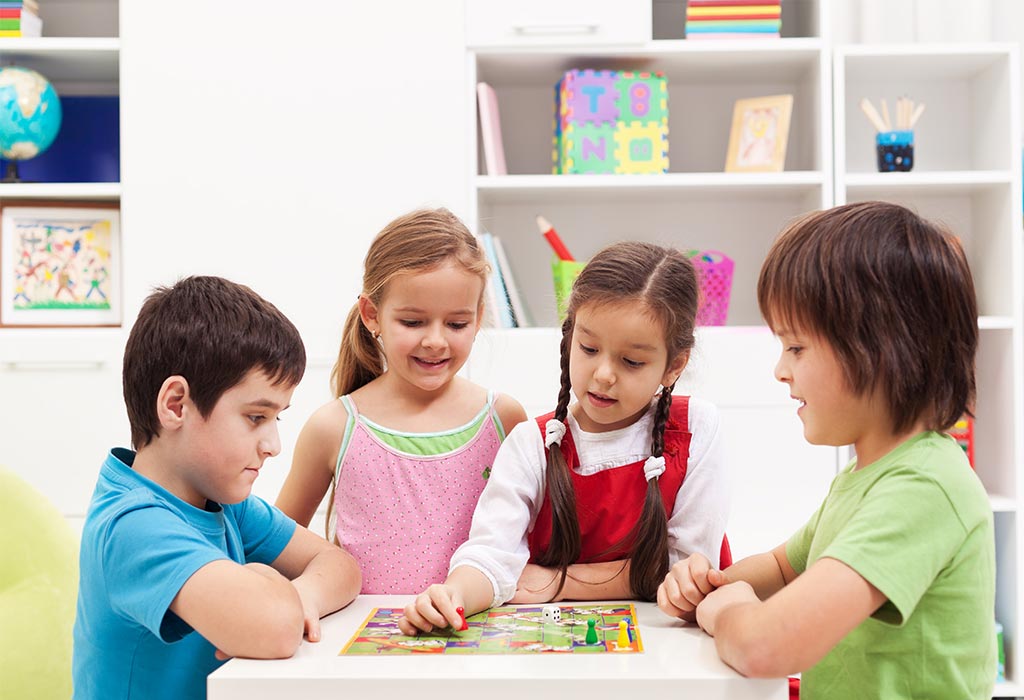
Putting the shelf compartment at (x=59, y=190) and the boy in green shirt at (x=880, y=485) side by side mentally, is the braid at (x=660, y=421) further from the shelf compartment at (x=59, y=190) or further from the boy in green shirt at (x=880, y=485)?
the shelf compartment at (x=59, y=190)

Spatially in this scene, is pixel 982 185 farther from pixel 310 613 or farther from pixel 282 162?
pixel 310 613

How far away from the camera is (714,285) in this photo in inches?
94.3

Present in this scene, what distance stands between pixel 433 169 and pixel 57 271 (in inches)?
39.4

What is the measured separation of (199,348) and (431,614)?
353 mm

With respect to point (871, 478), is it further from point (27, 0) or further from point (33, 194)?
point (27, 0)

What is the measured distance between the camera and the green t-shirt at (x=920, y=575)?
773 millimetres

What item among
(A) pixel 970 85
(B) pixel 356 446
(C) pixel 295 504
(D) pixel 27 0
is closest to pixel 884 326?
(B) pixel 356 446

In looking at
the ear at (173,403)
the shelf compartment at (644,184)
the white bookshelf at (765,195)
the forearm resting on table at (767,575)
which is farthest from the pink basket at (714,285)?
the ear at (173,403)

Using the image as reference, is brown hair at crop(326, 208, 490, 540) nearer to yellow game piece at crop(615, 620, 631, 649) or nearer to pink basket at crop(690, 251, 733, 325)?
yellow game piece at crop(615, 620, 631, 649)

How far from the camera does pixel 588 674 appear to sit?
2.45ft

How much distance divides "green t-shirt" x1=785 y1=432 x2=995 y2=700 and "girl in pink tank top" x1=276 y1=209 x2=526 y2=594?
1.84 ft

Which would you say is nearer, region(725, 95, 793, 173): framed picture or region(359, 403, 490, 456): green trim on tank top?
region(359, 403, 490, 456): green trim on tank top

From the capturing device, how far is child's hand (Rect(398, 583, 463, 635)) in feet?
2.89

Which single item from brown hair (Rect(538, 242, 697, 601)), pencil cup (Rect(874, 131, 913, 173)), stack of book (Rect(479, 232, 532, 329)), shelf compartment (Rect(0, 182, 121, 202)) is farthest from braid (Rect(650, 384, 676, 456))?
shelf compartment (Rect(0, 182, 121, 202))
